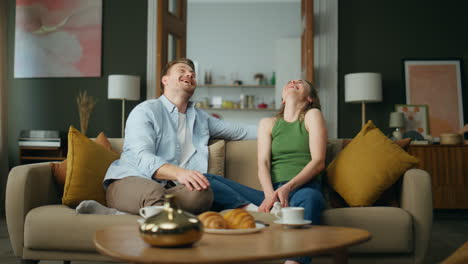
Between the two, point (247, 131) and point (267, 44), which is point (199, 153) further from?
point (267, 44)

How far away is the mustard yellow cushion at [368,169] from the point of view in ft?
7.59

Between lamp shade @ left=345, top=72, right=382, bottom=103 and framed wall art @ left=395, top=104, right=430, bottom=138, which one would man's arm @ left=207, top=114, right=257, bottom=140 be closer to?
A: lamp shade @ left=345, top=72, right=382, bottom=103

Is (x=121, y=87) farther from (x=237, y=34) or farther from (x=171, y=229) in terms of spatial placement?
(x=171, y=229)

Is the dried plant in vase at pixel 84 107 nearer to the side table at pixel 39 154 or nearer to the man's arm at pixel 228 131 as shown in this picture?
the side table at pixel 39 154

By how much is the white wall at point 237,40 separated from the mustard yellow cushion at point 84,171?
235 inches

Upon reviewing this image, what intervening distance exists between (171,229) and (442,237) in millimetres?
3132

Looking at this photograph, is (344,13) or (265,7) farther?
(265,7)

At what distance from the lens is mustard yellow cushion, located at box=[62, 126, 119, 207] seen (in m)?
2.36

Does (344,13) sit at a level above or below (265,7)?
below

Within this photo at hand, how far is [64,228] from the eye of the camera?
2.10m

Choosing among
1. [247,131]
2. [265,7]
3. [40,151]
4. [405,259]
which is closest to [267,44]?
[265,7]

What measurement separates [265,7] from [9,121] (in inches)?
192

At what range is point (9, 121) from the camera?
223 inches

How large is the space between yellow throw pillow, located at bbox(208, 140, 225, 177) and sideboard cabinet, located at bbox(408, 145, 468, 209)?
8.91 ft
